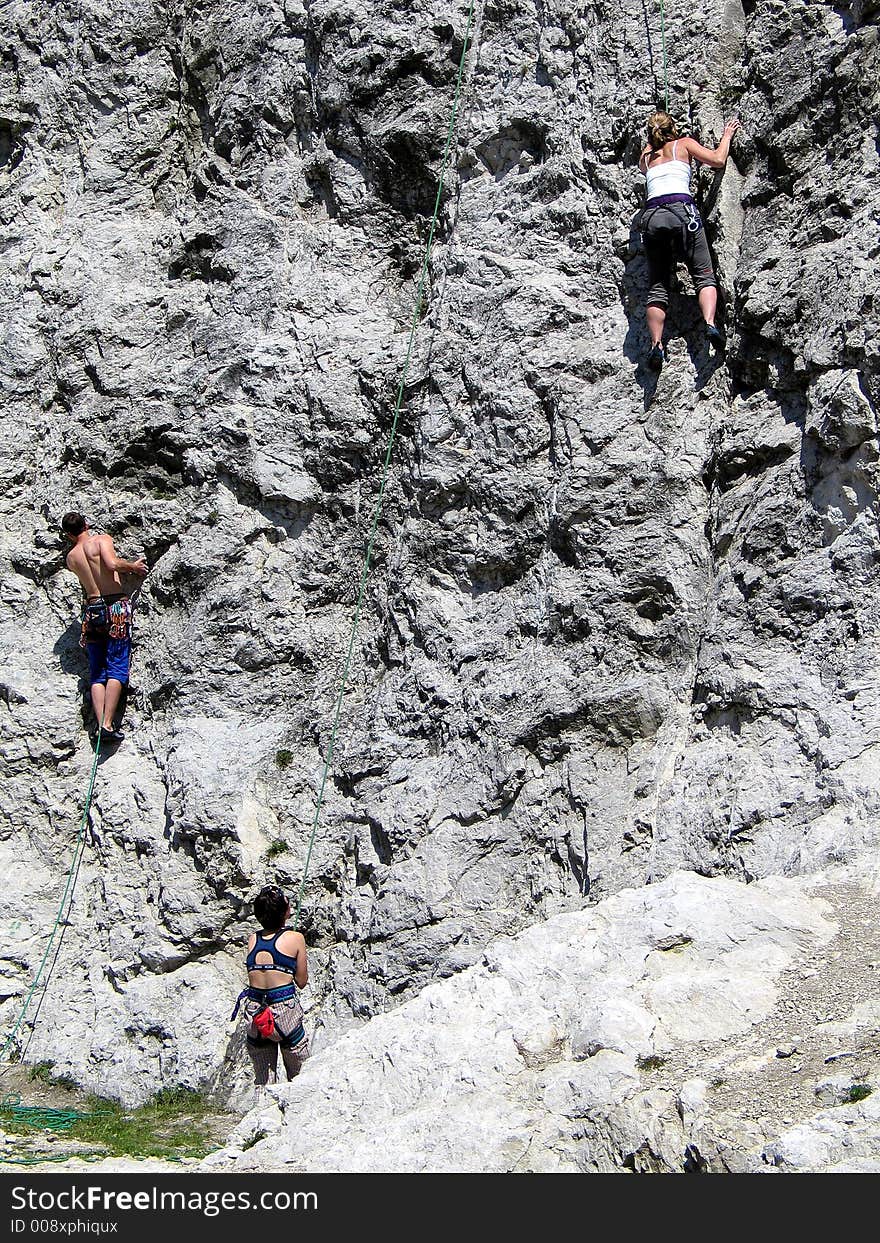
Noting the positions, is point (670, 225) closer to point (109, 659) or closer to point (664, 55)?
point (664, 55)

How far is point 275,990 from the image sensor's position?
665cm

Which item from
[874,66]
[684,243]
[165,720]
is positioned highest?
[874,66]

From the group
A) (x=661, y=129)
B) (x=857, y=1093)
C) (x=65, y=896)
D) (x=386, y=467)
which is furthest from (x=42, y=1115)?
(x=661, y=129)

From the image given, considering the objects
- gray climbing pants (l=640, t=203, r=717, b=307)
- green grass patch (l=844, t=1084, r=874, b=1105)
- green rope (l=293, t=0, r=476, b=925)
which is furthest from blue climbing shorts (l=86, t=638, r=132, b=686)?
green grass patch (l=844, t=1084, r=874, b=1105)

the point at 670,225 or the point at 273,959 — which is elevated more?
the point at 670,225

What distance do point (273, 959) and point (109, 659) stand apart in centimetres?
295

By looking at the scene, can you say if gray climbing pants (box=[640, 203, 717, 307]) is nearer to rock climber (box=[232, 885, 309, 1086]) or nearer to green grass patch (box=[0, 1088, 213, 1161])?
rock climber (box=[232, 885, 309, 1086])

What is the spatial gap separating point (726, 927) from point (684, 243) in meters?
4.37

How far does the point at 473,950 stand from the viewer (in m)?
6.98

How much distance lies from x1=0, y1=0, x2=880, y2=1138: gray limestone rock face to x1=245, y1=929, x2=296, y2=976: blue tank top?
738 mm

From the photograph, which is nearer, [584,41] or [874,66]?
[874,66]

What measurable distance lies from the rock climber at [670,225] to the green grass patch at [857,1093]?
4.67 m

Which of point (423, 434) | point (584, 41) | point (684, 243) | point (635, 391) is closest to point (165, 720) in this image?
point (423, 434)

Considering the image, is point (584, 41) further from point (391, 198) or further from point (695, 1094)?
point (695, 1094)
